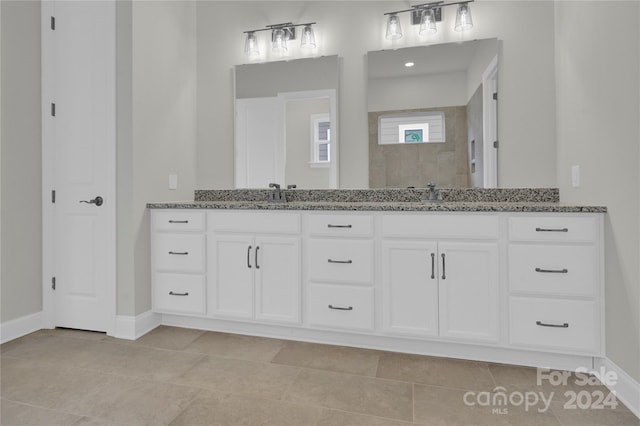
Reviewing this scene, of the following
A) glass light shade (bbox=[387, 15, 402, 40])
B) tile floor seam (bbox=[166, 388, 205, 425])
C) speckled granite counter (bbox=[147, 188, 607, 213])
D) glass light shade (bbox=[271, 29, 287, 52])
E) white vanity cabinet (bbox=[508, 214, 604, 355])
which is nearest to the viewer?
tile floor seam (bbox=[166, 388, 205, 425])

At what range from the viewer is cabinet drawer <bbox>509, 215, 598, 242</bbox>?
187cm

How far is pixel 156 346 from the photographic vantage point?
2322mm

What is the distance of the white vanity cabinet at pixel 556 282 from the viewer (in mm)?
1867

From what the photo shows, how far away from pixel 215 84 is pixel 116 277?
5.84 ft

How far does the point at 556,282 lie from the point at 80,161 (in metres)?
3.12

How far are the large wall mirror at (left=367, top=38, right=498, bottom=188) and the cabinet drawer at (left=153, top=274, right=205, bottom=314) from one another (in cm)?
150

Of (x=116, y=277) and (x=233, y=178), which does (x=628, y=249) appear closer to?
(x=233, y=178)

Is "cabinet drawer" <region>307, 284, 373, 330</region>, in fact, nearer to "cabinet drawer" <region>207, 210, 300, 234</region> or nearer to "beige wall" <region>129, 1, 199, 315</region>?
"cabinet drawer" <region>207, 210, 300, 234</region>

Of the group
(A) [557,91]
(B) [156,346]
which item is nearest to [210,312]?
(B) [156,346]

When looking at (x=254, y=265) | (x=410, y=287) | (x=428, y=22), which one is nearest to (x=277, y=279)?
(x=254, y=265)

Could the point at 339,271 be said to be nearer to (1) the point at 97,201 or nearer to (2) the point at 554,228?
(2) the point at 554,228

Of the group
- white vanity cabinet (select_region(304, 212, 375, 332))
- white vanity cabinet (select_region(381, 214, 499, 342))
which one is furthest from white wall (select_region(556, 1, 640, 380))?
white vanity cabinet (select_region(304, 212, 375, 332))

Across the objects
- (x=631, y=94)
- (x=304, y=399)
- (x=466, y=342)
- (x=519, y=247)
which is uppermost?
(x=631, y=94)

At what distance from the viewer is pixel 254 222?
2.42m
